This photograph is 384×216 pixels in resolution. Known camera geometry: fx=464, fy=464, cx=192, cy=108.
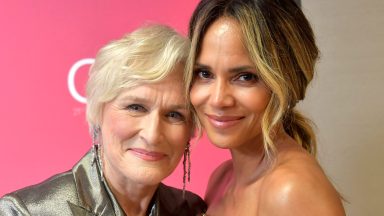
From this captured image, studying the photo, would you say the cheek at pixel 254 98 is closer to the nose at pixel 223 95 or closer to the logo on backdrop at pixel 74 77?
the nose at pixel 223 95

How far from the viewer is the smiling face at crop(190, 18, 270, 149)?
1.13 meters

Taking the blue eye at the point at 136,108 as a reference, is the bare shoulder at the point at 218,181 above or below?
below

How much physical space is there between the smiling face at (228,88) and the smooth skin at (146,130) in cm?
8

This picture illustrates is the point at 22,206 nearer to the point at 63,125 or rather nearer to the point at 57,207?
the point at 57,207

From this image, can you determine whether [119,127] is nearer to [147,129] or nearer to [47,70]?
[147,129]

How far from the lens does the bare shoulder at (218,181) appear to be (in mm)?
1542

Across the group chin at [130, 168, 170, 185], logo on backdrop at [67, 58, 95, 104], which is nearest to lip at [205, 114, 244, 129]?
chin at [130, 168, 170, 185]

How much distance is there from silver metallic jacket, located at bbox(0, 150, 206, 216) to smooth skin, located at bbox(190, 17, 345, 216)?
1.12 ft

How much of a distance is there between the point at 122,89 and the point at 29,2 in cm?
88

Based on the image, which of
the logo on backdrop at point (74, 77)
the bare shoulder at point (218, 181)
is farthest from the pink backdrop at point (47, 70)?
the bare shoulder at point (218, 181)

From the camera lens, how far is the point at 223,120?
1.18 meters

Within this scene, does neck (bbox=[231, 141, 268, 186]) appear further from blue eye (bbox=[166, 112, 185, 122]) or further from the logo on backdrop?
the logo on backdrop

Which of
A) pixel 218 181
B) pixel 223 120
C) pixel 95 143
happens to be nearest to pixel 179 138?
pixel 223 120

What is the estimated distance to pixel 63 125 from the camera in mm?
1932
